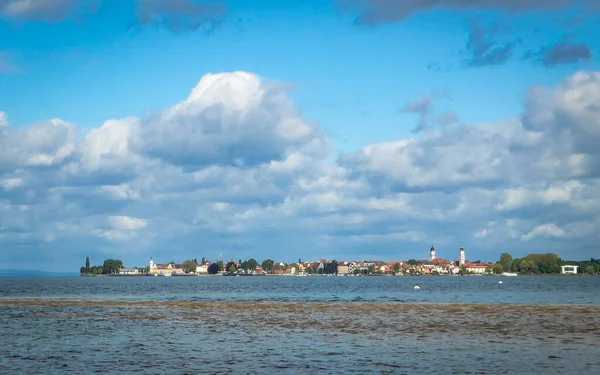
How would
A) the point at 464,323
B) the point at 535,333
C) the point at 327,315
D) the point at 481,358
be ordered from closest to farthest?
the point at 481,358 < the point at 535,333 < the point at 464,323 < the point at 327,315

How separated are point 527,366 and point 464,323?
26.1 m

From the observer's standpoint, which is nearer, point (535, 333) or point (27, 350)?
point (27, 350)

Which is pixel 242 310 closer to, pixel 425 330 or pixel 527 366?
pixel 425 330

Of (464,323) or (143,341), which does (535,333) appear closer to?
(464,323)

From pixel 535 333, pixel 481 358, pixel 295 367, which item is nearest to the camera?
pixel 295 367

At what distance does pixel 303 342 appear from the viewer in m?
47.0

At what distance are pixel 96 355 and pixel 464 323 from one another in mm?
33749

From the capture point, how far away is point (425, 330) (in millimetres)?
54875

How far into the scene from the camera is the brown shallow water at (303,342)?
118ft

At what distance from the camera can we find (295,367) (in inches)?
1405

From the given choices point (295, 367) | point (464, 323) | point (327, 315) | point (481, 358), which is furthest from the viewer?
point (327, 315)

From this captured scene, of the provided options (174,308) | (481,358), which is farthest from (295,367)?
(174,308)

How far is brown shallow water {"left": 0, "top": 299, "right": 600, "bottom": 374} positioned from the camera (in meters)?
36.1

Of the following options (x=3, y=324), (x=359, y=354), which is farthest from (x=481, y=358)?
(x=3, y=324)
